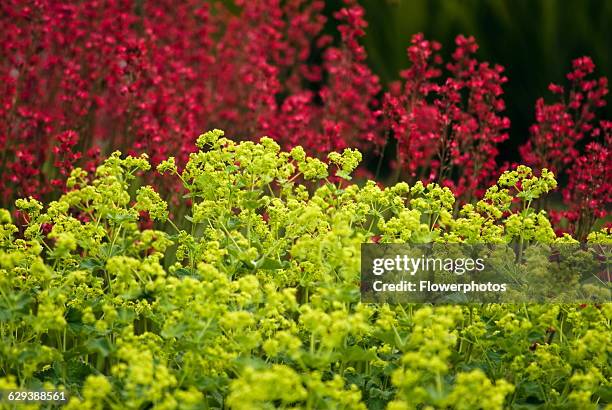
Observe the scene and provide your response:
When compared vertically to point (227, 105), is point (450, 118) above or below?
below

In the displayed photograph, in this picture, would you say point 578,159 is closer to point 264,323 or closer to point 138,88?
point 264,323

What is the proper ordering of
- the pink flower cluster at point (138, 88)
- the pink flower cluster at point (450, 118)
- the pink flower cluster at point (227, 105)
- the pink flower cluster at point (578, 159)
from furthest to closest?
the pink flower cluster at point (138, 88), the pink flower cluster at point (227, 105), the pink flower cluster at point (450, 118), the pink flower cluster at point (578, 159)

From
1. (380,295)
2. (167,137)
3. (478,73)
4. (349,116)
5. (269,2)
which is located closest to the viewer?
(380,295)

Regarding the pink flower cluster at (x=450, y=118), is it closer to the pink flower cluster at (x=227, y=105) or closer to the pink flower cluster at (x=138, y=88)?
the pink flower cluster at (x=227, y=105)

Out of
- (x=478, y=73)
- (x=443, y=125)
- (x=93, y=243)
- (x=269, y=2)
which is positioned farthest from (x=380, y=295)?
(x=269, y=2)

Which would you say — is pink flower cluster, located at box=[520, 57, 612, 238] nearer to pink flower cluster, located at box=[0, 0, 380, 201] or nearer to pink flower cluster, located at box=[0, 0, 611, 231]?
pink flower cluster, located at box=[0, 0, 611, 231]

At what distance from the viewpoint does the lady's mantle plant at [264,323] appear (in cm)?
281

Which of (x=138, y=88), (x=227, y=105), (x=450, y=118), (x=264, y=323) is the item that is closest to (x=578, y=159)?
(x=450, y=118)

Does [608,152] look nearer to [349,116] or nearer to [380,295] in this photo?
[380,295]

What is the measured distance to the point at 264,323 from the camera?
10.5 feet

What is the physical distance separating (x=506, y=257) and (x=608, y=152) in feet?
5.03

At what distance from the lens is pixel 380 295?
3434 mm

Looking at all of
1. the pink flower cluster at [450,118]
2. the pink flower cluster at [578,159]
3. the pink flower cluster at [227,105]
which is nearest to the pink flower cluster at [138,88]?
the pink flower cluster at [227,105]

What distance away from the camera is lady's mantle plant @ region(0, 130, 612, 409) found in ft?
9.22
